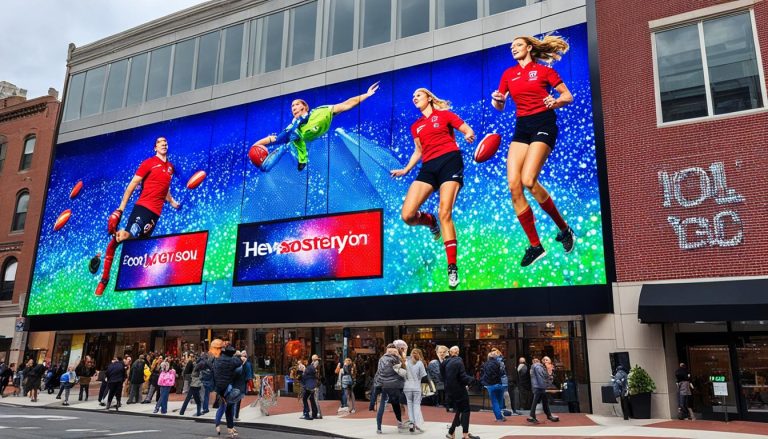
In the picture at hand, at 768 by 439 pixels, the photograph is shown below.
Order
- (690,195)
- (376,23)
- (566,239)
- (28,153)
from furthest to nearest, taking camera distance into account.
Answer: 1. (28,153)
2. (376,23)
3. (566,239)
4. (690,195)

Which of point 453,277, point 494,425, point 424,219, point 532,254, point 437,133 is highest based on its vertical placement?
point 437,133

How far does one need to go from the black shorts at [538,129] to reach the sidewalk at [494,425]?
8.18 m

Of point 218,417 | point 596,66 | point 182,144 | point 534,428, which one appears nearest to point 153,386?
point 218,417

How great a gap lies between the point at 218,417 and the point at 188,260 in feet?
45.4

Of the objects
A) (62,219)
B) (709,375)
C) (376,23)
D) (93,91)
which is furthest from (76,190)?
(709,375)

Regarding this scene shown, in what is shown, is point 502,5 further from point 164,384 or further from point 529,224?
point 164,384

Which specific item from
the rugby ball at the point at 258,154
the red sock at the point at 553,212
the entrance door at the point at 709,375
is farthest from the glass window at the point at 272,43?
the entrance door at the point at 709,375

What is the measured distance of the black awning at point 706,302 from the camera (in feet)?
45.2

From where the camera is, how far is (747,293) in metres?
14.1

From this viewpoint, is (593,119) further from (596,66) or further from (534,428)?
(534,428)

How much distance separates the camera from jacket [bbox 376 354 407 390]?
11961 mm

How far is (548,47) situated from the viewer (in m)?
18.6

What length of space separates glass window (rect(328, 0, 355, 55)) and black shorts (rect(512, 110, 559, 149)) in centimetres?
808

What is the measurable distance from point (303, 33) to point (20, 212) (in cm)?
2025
